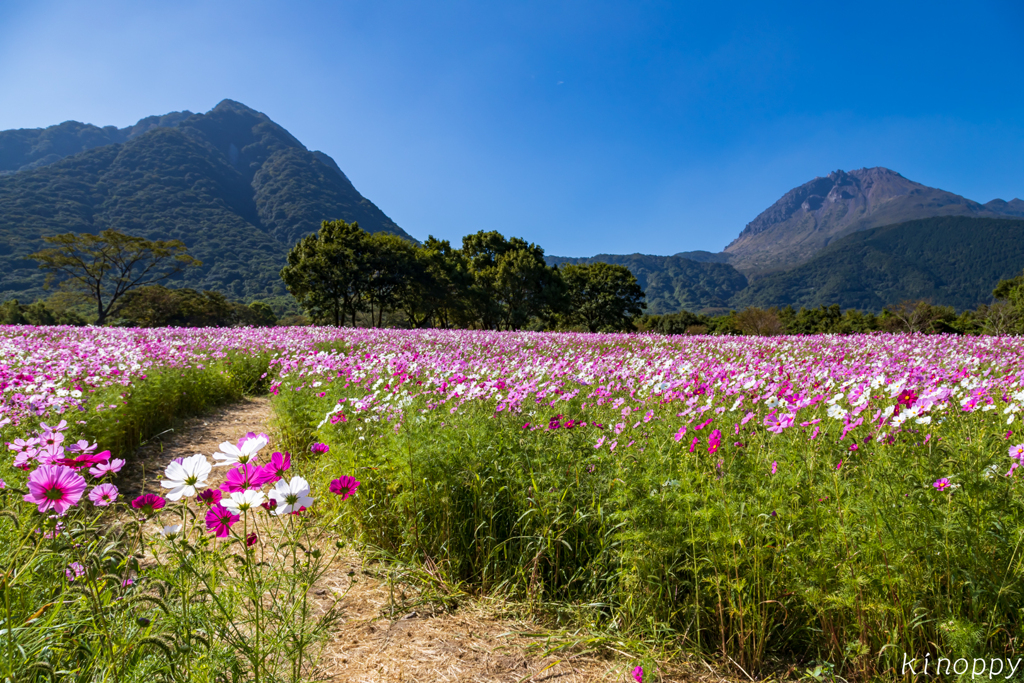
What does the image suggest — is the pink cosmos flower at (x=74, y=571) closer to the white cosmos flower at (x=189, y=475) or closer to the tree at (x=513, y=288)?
the white cosmos flower at (x=189, y=475)

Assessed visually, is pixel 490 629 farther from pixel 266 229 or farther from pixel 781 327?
pixel 266 229

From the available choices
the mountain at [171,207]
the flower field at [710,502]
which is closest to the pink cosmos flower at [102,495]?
the flower field at [710,502]

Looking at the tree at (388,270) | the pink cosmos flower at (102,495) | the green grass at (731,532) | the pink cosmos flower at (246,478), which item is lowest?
the green grass at (731,532)

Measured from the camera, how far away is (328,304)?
3444 cm

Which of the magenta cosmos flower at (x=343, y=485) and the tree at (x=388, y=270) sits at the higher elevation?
the tree at (x=388, y=270)

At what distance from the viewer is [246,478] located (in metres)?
1.41

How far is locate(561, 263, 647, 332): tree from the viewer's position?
5003 cm

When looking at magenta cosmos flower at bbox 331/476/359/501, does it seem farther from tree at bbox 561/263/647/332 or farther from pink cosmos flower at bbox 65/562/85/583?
tree at bbox 561/263/647/332

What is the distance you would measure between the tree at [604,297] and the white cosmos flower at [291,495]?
48.5 metres

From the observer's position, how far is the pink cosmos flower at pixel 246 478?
137cm

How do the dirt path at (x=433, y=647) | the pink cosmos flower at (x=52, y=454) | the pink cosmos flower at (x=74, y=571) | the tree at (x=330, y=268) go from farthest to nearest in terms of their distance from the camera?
1. the tree at (x=330, y=268)
2. the dirt path at (x=433, y=647)
3. the pink cosmos flower at (x=74, y=571)
4. the pink cosmos flower at (x=52, y=454)

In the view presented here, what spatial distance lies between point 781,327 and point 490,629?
52.5 meters

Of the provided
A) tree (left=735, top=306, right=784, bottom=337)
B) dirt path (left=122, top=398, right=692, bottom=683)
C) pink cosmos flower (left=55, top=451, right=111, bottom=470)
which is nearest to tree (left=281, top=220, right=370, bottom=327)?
dirt path (left=122, top=398, right=692, bottom=683)

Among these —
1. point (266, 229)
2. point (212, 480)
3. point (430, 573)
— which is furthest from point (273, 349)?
point (266, 229)
